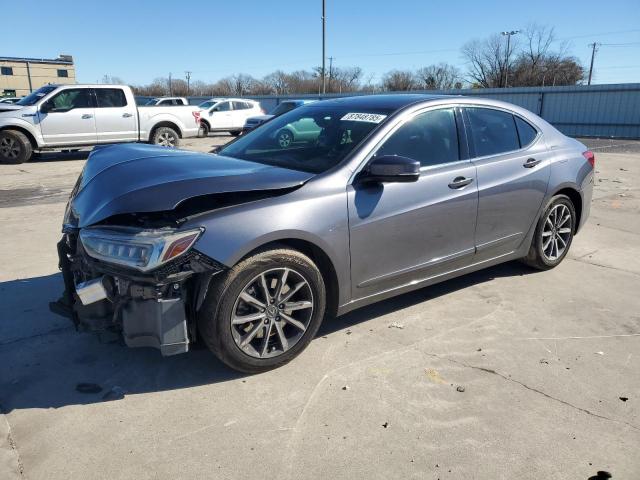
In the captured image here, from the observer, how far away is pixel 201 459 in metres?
2.52

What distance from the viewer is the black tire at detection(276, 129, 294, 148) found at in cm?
417

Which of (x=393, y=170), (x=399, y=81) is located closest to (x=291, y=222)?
(x=393, y=170)

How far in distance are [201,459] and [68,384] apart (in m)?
1.17

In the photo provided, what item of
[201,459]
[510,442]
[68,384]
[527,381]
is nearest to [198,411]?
[201,459]

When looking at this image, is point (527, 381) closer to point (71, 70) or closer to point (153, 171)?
point (153, 171)

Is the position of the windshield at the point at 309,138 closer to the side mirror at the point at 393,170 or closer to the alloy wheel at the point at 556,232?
the side mirror at the point at 393,170

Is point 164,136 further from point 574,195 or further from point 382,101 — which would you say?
point 574,195

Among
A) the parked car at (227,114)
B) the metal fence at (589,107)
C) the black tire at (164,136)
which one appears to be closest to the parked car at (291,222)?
the black tire at (164,136)

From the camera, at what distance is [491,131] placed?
14.8 feet

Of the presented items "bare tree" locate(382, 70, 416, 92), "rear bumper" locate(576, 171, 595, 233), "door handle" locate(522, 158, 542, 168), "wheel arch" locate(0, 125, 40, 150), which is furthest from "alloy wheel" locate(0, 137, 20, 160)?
"bare tree" locate(382, 70, 416, 92)

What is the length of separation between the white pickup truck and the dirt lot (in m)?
10.0

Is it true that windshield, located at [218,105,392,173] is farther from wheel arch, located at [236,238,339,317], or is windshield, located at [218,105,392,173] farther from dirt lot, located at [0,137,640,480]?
dirt lot, located at [0,137,640,480]

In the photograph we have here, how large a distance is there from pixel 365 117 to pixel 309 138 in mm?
466

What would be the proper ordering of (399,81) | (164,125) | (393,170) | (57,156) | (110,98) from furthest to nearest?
(399,81) → (57,156) → (164,125) → (110,98) → (393,170)
